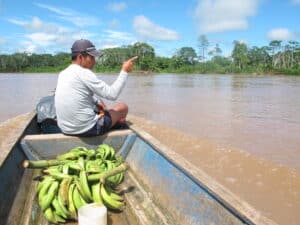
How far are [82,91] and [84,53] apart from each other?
1.14ft

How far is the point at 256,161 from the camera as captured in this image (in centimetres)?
449

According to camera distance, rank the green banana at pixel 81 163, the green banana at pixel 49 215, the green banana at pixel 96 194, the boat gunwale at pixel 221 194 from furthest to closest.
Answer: the green banana at pixel 81 163
the green banana at pixel 96 194
the green banana at pixel 49 215
the boat gunwale at pixel 221 194

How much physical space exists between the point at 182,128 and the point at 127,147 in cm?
541

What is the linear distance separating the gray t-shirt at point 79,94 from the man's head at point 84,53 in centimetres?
8

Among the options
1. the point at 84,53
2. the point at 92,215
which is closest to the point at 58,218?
the point at 92,215

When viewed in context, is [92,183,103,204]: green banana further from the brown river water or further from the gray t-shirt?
the brown river water

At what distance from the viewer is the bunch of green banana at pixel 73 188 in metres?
2.51

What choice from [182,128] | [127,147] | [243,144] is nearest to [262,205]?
[127,147]

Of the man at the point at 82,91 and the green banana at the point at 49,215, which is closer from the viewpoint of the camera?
the green banana at the point at 49,215


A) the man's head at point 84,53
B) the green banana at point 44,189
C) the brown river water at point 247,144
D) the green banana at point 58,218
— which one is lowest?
the brown river water at point 247,144

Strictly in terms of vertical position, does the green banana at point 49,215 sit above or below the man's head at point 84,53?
below

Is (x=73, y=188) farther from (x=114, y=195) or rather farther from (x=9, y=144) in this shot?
(x=9, y=144)

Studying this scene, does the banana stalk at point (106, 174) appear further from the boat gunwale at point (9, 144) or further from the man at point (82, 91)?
the man at point (82, 91)

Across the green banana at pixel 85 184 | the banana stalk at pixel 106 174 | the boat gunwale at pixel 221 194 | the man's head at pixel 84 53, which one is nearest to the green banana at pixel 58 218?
the green banana at pixel 85 184
